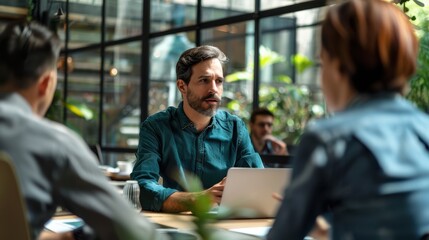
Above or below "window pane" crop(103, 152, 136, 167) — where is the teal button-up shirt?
above

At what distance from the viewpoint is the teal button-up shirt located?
10.6ft

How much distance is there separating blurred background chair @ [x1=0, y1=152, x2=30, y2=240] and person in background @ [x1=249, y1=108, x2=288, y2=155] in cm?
482

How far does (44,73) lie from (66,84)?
351 inches

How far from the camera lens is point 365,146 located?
52.3 inches

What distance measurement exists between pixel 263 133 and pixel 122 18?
3.69m

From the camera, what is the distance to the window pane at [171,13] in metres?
9.72

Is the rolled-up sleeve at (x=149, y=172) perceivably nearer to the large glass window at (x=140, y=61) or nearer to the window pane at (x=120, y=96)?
the large glass window at (x=140, y=61)

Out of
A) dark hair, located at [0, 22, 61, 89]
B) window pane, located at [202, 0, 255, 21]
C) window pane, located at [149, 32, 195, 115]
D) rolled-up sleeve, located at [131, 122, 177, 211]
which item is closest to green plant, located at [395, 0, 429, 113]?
rolled-up sleeve, located at [131, 122, 177, 211]

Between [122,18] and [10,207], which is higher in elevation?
[122,18]

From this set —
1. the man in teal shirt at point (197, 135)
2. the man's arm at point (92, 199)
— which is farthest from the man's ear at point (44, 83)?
the man in teal shirt at point (197, 135)

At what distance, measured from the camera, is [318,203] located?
139 cm

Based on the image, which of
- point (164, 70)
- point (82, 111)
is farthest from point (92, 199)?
point (82, 111)

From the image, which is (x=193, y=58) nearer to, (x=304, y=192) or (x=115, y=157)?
(x=304, y=192)

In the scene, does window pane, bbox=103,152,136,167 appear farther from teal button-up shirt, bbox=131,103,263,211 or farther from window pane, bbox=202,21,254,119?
teal button-up shirt, bbox=131,103,263,211
